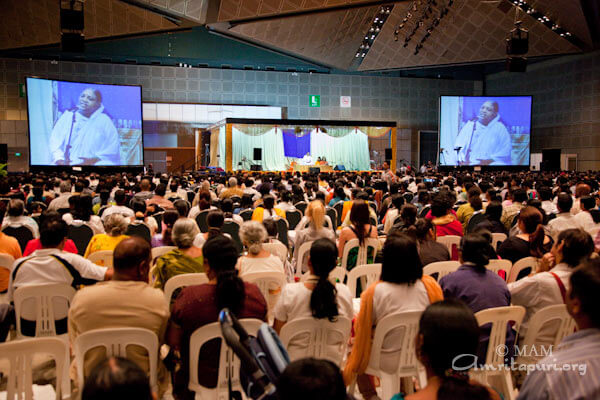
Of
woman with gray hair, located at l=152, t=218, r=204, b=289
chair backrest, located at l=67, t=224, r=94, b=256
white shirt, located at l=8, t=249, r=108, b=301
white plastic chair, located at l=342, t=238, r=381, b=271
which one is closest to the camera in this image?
white shirt, located at l=8, t=249, r=108, b=301

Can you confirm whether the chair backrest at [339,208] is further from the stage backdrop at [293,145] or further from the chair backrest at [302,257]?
the stage backdrop at [293,145]

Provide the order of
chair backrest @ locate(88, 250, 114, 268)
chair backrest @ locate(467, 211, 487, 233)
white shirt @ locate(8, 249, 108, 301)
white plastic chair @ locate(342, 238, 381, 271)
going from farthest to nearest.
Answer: chair backrest @ locate(467, 211, 487, 233) → white plastic chair @ locate(342, 238, 381, 271) → chair backrest @ locate(88, 250, 114, 268) → white shirt @ locate(8, 249, 108, 301)

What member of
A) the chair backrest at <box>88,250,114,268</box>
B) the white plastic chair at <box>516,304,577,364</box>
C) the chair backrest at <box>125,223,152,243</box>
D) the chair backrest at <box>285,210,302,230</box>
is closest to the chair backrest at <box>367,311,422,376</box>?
the white plastic chair at <box>516,304,577,364</box>

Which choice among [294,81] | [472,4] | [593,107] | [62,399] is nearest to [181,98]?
[294,81]

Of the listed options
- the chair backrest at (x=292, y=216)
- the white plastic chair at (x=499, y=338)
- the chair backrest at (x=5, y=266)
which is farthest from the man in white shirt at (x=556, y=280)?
the chair backrest at (x=292, y=216)

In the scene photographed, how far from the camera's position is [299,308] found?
2.70 m

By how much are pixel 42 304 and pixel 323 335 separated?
1.95 m

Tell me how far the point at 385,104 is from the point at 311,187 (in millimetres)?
20918

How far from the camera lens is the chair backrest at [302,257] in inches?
195

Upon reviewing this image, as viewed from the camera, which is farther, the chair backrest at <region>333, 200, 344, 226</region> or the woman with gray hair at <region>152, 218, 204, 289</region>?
the chair backrest at <region>333, 200, 344, 226</region>

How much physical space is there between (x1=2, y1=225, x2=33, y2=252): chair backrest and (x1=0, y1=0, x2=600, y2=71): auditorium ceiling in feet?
48.5

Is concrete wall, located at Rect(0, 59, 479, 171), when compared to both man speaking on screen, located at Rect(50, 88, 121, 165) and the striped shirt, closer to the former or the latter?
man speaking on screen, located at Rect(50, 88, 121, 165)

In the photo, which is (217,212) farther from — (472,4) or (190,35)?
(190,35)

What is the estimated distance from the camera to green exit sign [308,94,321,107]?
1128 inches
